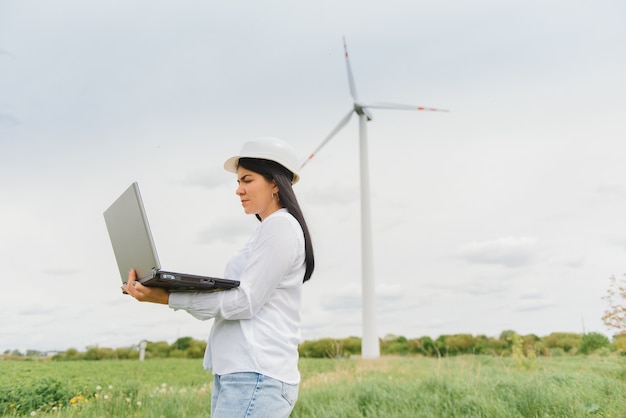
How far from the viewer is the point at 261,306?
98.0 inches

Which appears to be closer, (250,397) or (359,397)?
(250,397)

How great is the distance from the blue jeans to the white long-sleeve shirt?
1.3 inches

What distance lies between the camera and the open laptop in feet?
7.73

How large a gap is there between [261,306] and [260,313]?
0.04 m

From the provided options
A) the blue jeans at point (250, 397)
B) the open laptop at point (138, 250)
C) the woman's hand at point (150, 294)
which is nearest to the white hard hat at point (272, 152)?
the open laptop at point (138, 250)

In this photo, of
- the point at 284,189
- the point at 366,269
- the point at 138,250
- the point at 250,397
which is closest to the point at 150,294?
the point at 138,250

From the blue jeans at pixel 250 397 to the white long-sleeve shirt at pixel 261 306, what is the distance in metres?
0.03

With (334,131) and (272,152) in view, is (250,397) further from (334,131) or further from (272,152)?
(334,131)

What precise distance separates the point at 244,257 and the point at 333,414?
3957 millimetres

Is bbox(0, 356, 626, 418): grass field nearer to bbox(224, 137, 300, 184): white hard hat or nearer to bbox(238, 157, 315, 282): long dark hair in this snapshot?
bbox(238, 157, 315, 282): long dark hair

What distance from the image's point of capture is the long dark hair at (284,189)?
2.68 metres

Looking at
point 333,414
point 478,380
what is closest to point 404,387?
point 478,380

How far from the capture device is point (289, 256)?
251 cm

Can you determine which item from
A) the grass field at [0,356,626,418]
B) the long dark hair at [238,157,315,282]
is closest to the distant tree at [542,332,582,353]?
the grass field at [0,356,626,418]
